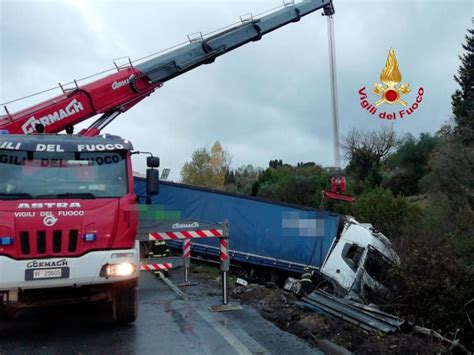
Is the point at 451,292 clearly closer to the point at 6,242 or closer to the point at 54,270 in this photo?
the point at 54,270

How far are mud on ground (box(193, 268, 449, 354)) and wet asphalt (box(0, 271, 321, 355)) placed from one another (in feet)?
0.70

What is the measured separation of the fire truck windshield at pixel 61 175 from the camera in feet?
20.9

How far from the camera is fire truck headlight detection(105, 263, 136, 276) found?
618 centimetres

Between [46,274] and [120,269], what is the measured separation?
35.6 inches

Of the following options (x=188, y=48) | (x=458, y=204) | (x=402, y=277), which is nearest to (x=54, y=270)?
(x=402, y=277)

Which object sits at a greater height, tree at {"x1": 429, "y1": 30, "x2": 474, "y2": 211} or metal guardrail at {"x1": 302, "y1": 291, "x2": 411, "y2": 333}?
tree at {"x1": 429, "y1": 30, "x2": 474, "y2": 211}

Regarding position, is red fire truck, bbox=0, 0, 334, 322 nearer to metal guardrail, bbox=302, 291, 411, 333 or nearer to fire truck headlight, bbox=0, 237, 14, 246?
fire truck headlight, bbox=0, 237, 14, 246

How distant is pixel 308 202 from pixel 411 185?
910cm


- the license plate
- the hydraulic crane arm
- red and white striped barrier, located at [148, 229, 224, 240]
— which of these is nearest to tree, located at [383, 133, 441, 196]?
the hydraulic crane arm

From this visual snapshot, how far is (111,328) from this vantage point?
693 centimetres

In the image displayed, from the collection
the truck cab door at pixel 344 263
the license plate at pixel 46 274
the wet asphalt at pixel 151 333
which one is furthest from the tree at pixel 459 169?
the license plate at pixel 46 274

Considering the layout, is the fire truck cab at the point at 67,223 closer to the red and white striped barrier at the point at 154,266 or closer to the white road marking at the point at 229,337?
the white road marking at the point at 229,337

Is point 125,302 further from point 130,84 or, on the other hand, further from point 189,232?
point 130,84

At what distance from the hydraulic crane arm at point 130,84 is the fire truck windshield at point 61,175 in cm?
476
